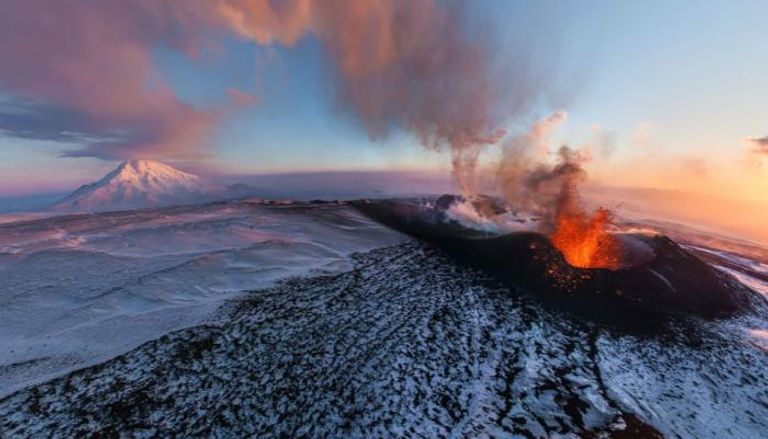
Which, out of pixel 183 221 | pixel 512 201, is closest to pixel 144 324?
pixel 183 221

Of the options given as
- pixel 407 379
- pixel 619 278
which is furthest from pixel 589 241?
pixel 407 379

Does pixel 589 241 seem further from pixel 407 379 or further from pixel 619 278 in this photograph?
pixel 407 379

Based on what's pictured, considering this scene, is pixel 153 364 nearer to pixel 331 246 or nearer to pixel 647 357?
pixel 331 246

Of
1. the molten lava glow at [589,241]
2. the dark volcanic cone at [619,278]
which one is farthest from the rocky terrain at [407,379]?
the molten lava glow at [589,241]

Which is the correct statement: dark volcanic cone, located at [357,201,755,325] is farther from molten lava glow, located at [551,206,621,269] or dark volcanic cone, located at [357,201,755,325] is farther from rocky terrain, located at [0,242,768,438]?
rocky terrain, located at [0,242,768,438]

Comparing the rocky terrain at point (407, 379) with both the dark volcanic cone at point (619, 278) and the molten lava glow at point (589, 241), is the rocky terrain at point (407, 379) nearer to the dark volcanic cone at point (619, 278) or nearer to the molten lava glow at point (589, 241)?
the dark volcanic cone at point (619, 278)
